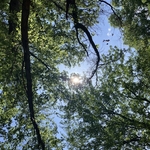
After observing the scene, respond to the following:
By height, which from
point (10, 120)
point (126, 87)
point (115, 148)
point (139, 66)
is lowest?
point (115, 148)

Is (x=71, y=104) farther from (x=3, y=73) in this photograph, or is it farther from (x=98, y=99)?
(x=3, y=73)

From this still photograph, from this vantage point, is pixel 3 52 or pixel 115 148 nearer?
pixel 3 52

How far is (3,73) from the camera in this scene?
11461mm

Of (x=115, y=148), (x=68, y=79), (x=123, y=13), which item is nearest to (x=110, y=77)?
(x=68, y=79)

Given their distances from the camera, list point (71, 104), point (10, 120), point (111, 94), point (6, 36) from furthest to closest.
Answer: point (71, 104) < point (111, 94) < point (10, 120) < point (6, 36)

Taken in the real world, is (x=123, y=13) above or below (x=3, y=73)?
above

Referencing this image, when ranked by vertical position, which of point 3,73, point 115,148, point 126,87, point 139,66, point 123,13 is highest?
point 123,13

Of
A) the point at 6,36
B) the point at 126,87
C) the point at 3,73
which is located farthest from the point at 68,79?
the point at 6,36

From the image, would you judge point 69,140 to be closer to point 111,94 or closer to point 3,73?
point 111,94

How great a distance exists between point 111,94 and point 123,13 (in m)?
7.25

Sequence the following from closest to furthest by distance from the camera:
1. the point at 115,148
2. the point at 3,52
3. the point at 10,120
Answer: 1. the point at 3,52
2. the point at 10,120
3. the point at 115,148

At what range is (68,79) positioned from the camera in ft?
60.1

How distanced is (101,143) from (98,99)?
10.4ft

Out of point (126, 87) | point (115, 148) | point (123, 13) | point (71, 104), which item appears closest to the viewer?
point (115, 148)
